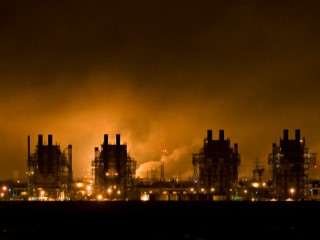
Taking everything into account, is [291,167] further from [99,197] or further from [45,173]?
[45,173]

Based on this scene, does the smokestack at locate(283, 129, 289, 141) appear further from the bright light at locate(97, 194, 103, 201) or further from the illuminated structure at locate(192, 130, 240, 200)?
the bright light at locate(97, 194, 103, 201)

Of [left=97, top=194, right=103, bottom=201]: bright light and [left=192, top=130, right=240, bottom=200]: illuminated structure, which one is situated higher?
[left=192, top=130, right=240, bottom=200]: illuminated structure

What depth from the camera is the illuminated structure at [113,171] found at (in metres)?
92.3

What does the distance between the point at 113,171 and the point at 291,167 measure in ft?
76.9

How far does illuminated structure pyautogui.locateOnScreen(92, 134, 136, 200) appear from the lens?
303 ft

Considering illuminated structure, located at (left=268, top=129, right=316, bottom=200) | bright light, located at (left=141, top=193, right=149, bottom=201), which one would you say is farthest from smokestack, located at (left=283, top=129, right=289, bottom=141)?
bright light, located at (left=141, top=193, right=149, bottom=201)
